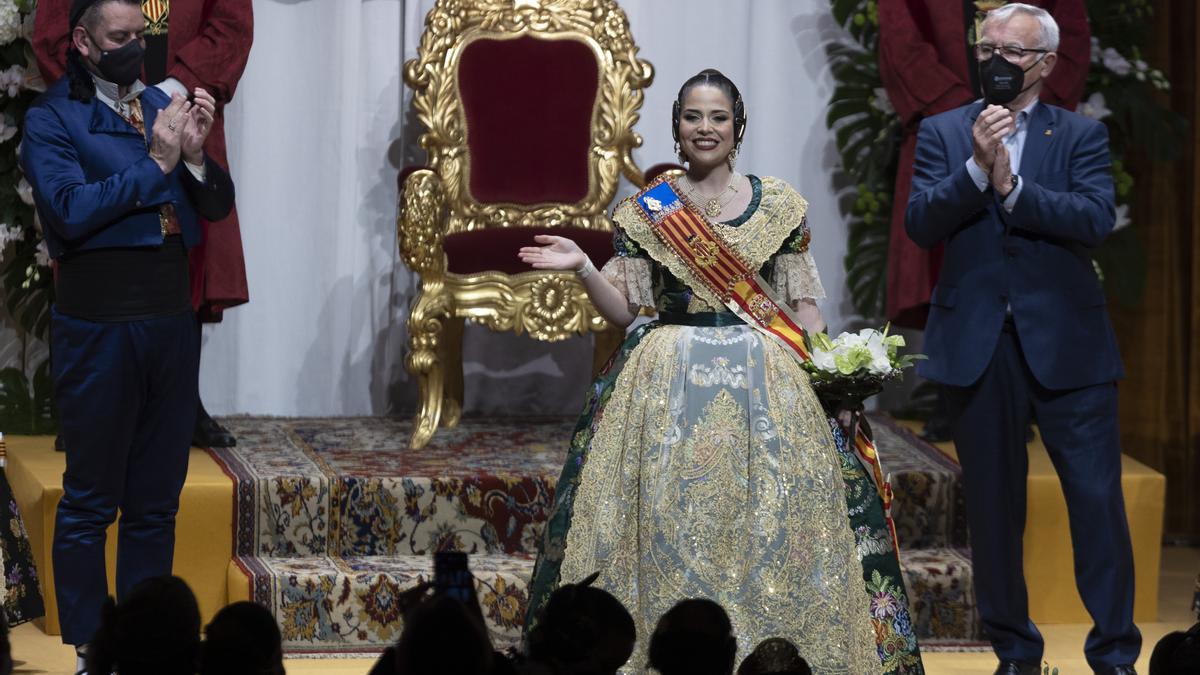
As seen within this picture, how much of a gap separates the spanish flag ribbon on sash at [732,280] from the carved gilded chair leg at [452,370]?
1.83 m

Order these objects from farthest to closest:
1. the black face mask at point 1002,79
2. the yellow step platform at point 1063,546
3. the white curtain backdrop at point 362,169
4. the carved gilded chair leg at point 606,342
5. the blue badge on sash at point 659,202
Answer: the white curtain backdrop at point 362,169
the carved gilded chair leg at point 606,342
the yellow step platform at point 1063,546
the black face mask at point 1002,79
the blue badge on sash at point 659,202

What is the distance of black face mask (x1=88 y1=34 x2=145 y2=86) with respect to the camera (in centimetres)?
412

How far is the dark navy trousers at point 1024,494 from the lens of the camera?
14.9 ft

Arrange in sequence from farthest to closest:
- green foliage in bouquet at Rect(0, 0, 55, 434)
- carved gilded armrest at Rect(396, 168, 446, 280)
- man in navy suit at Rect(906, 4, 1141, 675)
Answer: carved gilded armrest at Rect(396, 168, 446, 280)
green foliage in bouquet at Rect(0, 0, 55, 434)
man in navy suit at Rect(906, 4, 1141, 675)

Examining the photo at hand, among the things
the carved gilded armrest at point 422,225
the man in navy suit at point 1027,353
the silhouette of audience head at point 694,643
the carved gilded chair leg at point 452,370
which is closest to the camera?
the silhouette of audience head at point 694,643

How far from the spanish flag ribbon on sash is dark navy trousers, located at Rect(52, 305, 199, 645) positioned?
3.66ft

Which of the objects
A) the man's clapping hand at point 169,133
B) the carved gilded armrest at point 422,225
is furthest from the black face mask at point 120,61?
the carved gilded armrest at point 422,225

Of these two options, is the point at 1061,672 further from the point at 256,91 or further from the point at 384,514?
the point at 256,91

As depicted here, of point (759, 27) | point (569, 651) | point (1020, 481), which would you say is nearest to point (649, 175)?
point (759, 27)

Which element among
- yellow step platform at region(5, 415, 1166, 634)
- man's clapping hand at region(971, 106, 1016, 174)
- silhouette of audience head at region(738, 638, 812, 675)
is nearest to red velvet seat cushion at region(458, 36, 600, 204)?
yellow step platform at region(5, 415, 1166, 634)

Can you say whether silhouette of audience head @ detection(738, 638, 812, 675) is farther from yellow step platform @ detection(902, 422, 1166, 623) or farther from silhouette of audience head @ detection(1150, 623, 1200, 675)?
yellow step platform @ detection(902, 422, 1166, 623)

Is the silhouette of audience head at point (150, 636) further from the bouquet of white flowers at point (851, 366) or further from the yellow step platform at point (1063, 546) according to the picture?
the yellow step platform at point (1063, 546)

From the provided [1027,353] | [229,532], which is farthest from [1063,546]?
[229,532]

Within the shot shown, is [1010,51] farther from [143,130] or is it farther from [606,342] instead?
[606,342]
